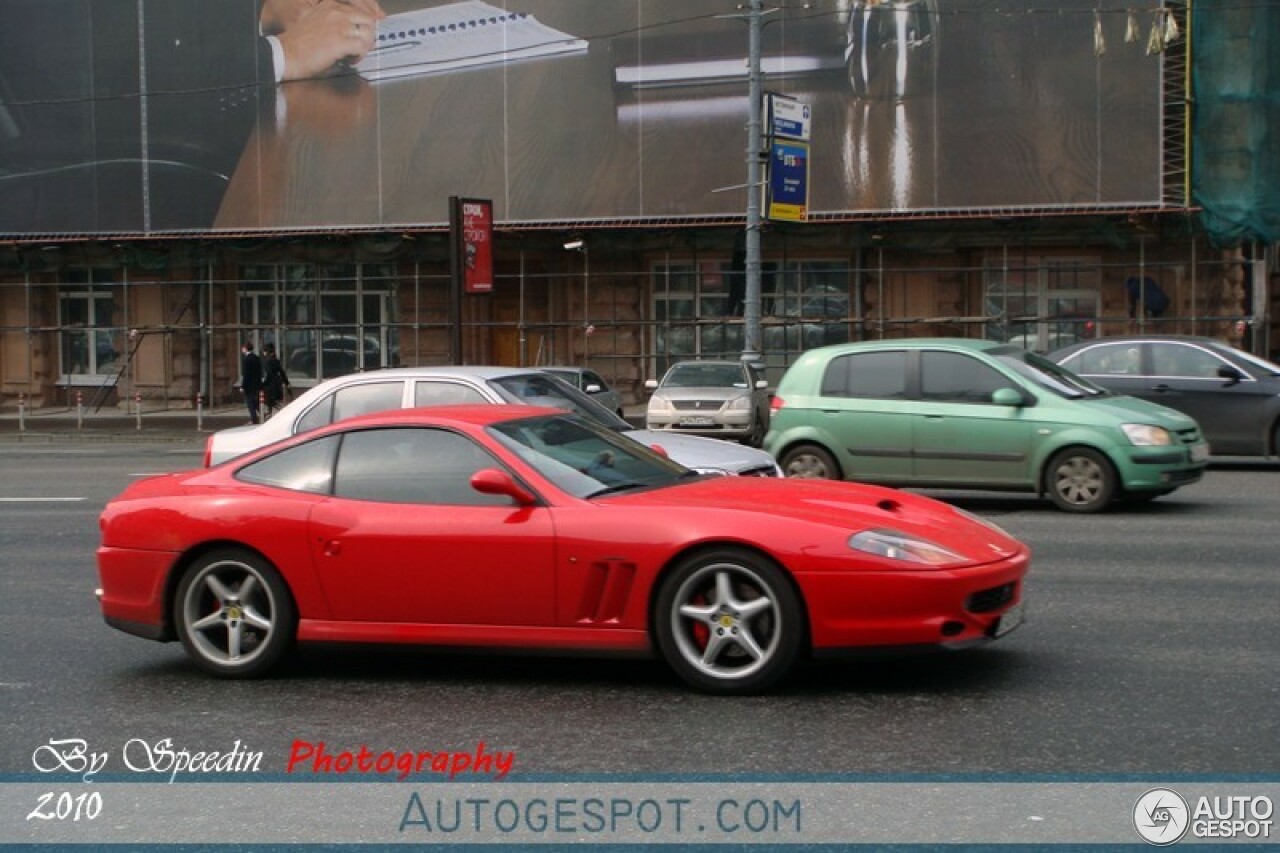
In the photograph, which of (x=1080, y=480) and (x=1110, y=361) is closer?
(x=1080, y=480)

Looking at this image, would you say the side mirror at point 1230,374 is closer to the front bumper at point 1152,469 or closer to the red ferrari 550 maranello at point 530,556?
the front bumper at point 1152,469

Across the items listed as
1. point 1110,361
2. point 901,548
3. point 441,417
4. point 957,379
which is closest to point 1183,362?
point 1110,361

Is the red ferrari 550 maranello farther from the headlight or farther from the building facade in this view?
the building facade

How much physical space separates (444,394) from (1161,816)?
23.8ft

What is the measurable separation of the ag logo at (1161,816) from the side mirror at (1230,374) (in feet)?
41.9

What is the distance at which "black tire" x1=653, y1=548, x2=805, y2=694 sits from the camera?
687cm

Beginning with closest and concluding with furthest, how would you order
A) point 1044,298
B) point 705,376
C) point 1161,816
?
1. point 1161,816
2. point 705,376
3. point 1044,298

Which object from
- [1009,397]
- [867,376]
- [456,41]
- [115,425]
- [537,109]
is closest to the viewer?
[1009,397]

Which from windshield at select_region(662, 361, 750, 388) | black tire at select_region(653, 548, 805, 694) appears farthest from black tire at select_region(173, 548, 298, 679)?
windshield at select_region(662, 361, 750, 388)

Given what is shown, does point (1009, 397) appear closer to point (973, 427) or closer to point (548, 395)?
point (973, 427)

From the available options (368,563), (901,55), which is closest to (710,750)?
(368,563)

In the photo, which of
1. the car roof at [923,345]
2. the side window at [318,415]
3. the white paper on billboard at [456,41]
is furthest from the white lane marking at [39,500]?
the white paper on billboard at [456,41]

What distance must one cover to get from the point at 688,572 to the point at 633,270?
2541cm

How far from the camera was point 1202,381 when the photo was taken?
57.7 feet
